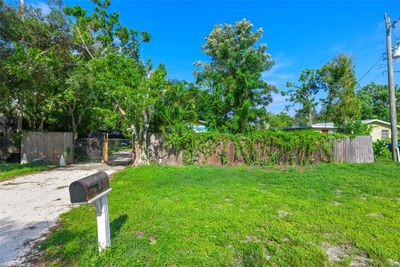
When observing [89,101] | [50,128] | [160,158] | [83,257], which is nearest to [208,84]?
[160,158]

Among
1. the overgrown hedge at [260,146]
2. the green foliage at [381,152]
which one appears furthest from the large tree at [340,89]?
the overgrown hedge at [260,146]

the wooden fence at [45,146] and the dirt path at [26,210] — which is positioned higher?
the wooden fence at [45,146]

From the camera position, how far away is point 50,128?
51.8 feet

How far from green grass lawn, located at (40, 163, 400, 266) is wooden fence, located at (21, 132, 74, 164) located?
6.70 metres

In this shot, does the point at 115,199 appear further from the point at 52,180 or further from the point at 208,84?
the point at 208,84

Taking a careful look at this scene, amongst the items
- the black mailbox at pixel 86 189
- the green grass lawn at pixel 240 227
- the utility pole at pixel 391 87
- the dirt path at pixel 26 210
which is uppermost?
the utility pole at pixel 391 87

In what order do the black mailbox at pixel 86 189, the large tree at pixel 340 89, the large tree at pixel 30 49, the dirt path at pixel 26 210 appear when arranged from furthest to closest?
the large tree at pixel 340 89, the large tree at pixel 30 49, the dirt path at pixel 26 210, the black mailbox at pixel 86 189

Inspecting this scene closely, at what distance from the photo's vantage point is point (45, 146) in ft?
34.9

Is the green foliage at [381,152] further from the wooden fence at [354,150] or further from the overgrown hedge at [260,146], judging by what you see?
the overgrown hedge at [260,146]

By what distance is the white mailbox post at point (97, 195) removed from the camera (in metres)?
2.11

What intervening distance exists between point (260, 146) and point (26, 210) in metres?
8.14

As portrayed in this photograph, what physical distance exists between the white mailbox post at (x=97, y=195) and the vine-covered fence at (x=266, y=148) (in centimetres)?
720

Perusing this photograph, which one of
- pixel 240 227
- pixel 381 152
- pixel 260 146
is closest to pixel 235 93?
pixel 260 146

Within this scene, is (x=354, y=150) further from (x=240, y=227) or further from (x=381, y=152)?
(x=240, y=227)
